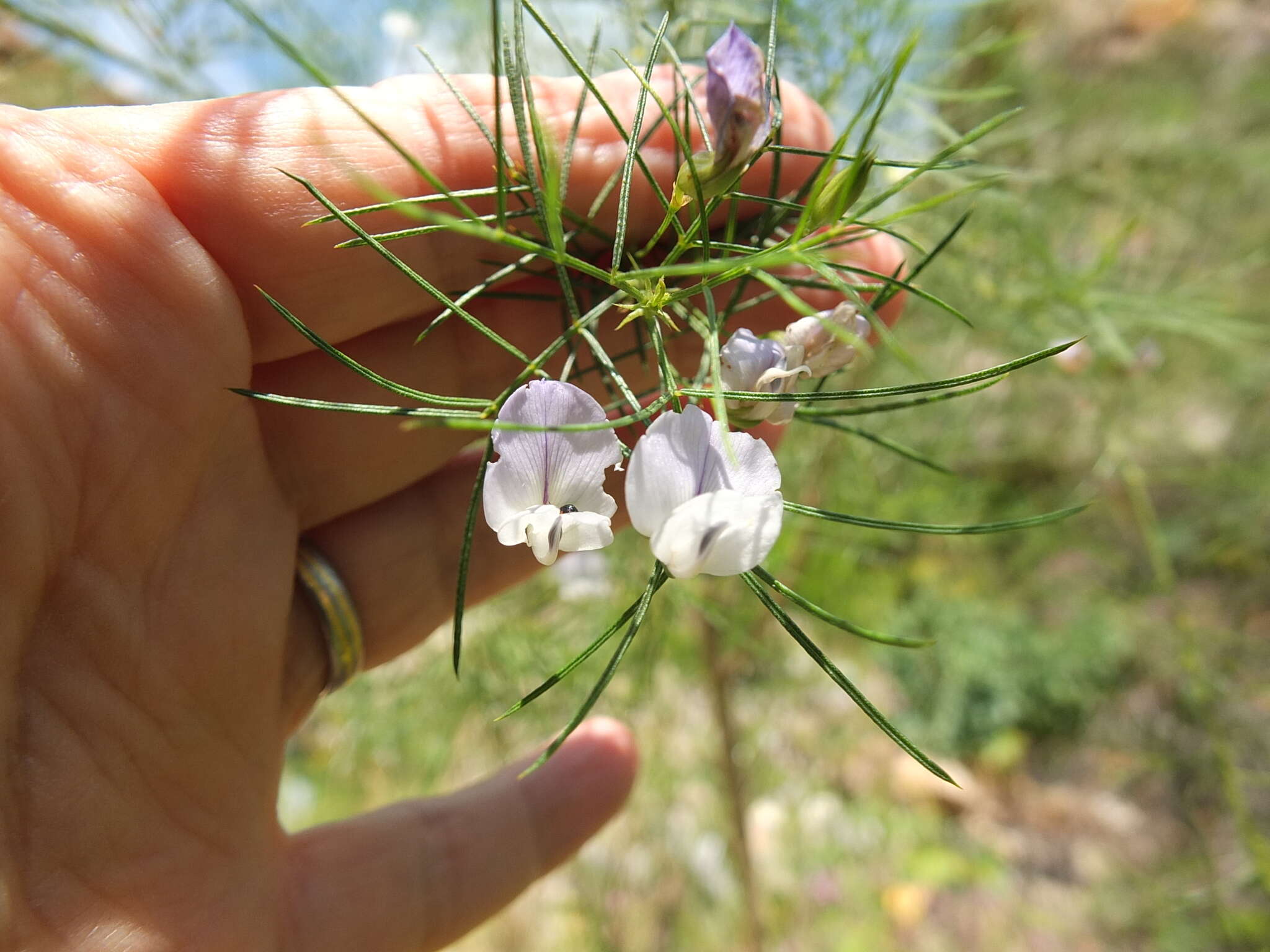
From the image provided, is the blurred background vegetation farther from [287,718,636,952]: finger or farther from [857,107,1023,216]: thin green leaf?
[857,107,1023,216]: thin green leaf

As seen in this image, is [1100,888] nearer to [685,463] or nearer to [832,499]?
[832,499]

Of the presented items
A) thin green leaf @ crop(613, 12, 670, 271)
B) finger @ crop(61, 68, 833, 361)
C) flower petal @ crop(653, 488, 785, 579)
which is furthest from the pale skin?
flower petal @ crop(653, 488, 785, 579)

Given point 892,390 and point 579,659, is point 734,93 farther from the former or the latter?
point 579,659

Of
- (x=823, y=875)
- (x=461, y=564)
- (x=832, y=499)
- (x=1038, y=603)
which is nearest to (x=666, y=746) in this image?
(x=823, y=875)

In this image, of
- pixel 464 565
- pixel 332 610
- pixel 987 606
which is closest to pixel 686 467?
pixel 464 565

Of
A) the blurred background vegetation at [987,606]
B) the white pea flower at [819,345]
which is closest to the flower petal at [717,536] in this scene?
the white pea flower at [819,345]

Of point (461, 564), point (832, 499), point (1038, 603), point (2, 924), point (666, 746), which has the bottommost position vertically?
point (1038, 603)

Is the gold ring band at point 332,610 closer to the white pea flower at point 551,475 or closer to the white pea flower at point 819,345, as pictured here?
the white pea flower at point 551,475
